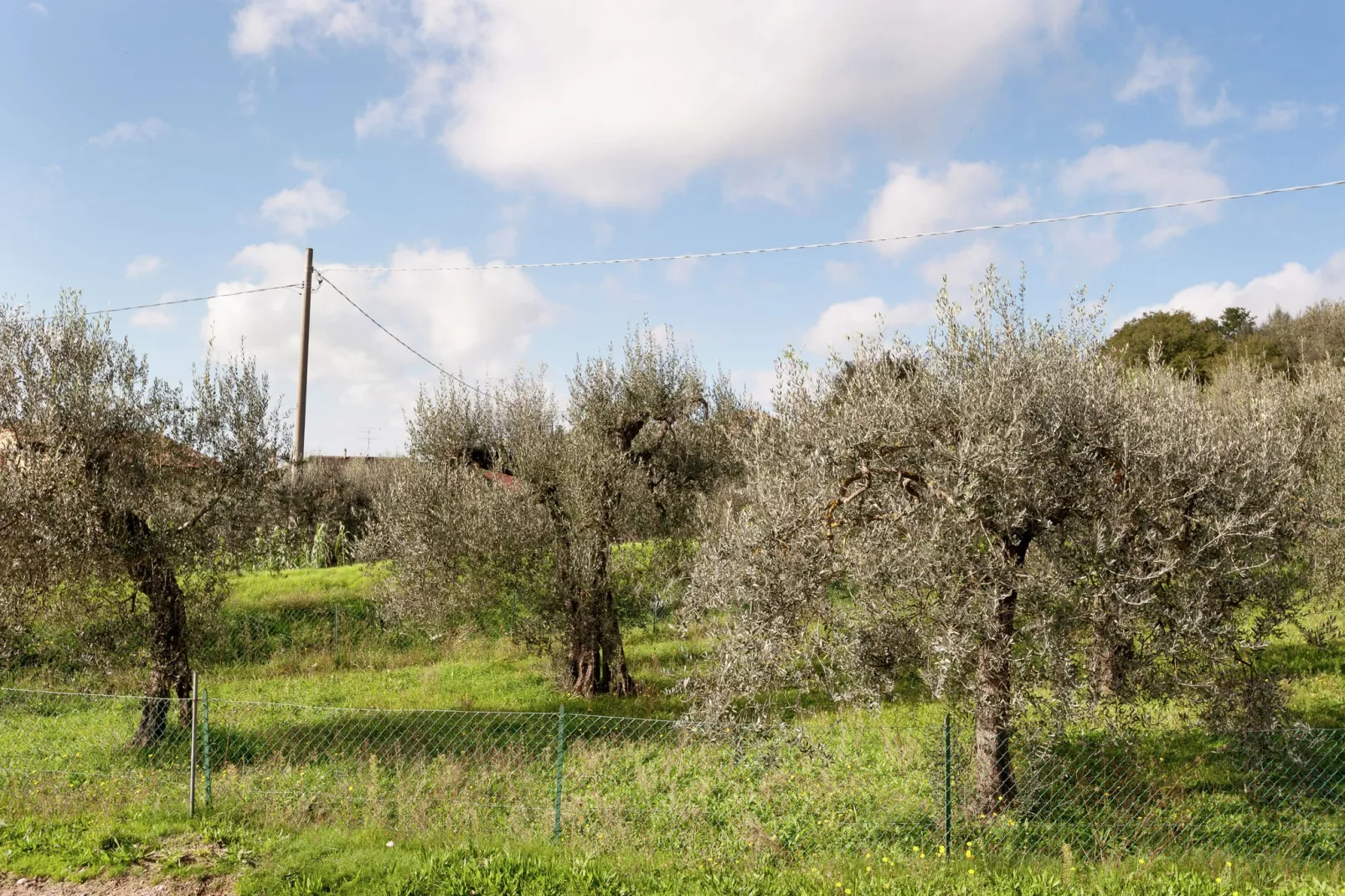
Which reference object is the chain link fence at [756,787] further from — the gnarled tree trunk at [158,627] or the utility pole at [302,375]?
the utility pole at [302,375]

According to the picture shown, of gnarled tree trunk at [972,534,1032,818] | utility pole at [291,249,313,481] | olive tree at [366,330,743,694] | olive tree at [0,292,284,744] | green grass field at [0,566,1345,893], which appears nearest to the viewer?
green grass field at [0,566,1345,893]

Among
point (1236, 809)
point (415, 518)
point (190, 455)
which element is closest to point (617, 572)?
point (415, 518)

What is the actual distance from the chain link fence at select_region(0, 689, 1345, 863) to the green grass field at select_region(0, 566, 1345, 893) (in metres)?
0.05

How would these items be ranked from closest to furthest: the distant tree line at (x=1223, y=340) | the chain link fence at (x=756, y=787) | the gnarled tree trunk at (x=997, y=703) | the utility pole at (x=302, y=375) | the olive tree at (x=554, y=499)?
the gnarled tree trunk at (x=997, y=703) → the chain link fence at (x=756, y=787) → the olive tree at (x=554, y=499) → the utility pole at (x=302, y=375) → the distant tree line at (x=1223, y=340)

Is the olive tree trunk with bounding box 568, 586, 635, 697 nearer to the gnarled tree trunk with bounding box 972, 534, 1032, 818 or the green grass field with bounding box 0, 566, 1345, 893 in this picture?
the green grass field with bounding box 0, 566, 1345, 893

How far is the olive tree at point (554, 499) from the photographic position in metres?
18.1

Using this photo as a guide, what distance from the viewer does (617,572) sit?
63.1 ft

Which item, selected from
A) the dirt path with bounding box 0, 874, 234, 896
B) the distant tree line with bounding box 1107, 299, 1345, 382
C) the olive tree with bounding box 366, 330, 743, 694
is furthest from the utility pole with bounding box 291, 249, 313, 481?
the distant tree line with bounding box 1107, 299, 1345, 382

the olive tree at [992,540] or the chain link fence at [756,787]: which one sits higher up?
the olive tree at [992,540]

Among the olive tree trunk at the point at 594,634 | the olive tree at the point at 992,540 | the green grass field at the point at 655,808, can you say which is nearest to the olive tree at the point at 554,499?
the olive tree trunk at the point at 594,634

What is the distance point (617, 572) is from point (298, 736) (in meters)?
7.33

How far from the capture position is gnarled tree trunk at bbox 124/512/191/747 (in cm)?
1370

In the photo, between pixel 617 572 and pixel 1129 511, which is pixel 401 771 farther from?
pixel 1129 511

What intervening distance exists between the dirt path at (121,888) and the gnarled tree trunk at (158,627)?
5533 millimetres
